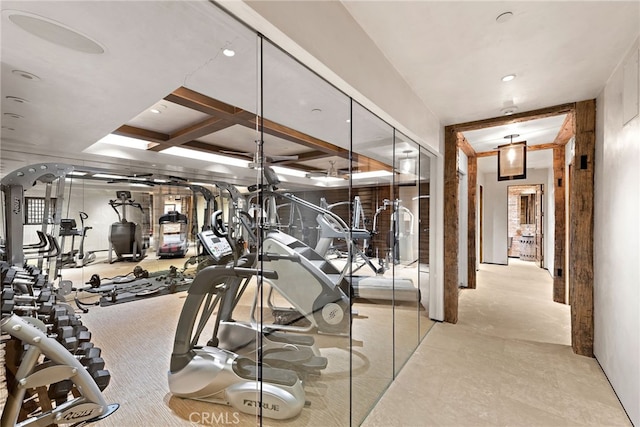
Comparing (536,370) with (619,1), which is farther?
(536,370)

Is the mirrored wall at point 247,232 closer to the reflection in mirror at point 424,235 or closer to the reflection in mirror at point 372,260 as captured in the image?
the reflection in mirror at point 372,260

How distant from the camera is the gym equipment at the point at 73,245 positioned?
1.16 meters

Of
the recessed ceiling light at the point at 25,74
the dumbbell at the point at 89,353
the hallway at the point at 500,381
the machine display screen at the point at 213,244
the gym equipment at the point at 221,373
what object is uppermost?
the recessed ceiling light at the point at 25,74

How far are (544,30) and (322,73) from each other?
1541 mm

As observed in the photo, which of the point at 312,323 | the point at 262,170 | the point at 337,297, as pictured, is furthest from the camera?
the point at 312,323

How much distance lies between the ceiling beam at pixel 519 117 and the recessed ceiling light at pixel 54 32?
3741mm

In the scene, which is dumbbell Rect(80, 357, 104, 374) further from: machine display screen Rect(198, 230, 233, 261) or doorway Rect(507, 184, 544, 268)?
doorway Rect(507, 184, 544, 268)

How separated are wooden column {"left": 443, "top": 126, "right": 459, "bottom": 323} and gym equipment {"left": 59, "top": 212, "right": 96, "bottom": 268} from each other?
3.63m

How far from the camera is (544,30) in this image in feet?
5.92

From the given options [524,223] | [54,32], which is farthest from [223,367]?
[524,223]

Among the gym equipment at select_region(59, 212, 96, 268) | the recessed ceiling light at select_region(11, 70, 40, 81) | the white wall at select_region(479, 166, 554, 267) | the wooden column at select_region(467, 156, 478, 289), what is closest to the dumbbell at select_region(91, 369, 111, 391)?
the gym equipment at select_region(59, 212, 96, 268)

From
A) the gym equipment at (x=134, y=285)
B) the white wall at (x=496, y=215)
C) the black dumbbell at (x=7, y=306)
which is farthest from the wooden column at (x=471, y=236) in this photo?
the black dumbbell at (x=7, y=306)

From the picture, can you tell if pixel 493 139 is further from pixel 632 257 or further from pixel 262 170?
pixel 262 170

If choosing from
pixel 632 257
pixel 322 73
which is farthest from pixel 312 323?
pixel 632 257
